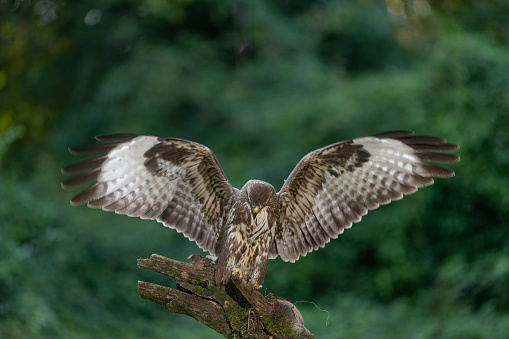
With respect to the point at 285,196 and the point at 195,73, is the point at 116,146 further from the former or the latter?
the point at 195,73

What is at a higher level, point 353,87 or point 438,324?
point 353,87

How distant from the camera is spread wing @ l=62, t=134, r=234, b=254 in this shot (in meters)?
5.48

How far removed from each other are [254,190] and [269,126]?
7669mm

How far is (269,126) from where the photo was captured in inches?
513

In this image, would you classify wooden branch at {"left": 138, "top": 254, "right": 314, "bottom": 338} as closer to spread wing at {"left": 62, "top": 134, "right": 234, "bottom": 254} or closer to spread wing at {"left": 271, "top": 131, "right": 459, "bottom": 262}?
spread wing at {"left": 62, "top": 134, "right": 234, "bottom": 254}

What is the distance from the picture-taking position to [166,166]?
5688 mm

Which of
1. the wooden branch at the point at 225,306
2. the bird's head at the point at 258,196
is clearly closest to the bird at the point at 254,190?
the bird's head at the point at 258,196

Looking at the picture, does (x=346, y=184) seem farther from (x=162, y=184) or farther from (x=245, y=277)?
(x=162, y=184)

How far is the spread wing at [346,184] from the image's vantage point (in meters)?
5.75

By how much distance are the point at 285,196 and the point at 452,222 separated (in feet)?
18.3

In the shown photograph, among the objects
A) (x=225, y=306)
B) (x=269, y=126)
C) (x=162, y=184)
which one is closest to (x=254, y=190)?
(x=162, y=184)

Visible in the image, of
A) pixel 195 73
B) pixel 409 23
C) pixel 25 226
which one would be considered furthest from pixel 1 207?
pixel 409 23

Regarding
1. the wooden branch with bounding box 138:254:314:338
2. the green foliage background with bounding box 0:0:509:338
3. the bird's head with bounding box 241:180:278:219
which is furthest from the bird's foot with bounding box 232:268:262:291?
the green foliage background with bounding box 0:0:509:338

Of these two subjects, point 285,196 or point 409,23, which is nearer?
point 285,196
